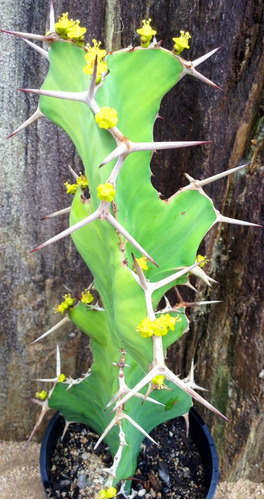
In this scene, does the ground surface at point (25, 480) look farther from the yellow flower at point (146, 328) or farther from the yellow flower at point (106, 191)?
the yellow flower at point (106, 191)

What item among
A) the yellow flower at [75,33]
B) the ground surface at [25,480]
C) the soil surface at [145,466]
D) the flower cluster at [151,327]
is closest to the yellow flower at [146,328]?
the flower cluster at [151,327]

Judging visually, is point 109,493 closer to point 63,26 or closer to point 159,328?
point 159,328

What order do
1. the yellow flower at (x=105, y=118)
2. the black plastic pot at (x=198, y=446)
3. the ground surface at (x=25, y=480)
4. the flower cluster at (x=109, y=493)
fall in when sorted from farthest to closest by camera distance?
the ground surface at (x=25, y=480) → the black plastic pot at (x=198, y=446) → the flower cluster at (x=109, y=493) → the yellow flower at (x=105, y=118)

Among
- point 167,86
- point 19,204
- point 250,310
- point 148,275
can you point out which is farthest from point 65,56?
point 250,310

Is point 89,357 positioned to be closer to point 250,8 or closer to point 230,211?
point 230,211

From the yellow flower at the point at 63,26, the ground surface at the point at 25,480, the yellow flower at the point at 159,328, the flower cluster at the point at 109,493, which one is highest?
Answer: the yellow flower at the point at 63,26

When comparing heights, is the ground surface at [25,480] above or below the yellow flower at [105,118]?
below

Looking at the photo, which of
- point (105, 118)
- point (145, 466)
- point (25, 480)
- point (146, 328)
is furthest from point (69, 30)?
point (25, 480)
